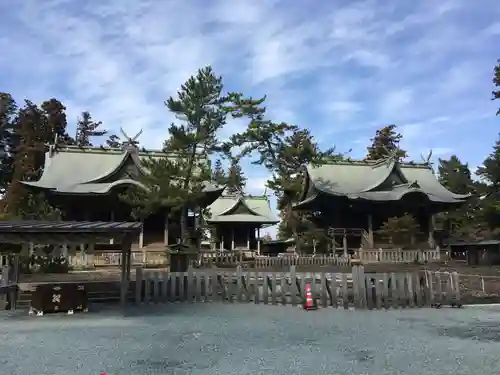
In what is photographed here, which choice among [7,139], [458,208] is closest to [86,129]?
[7,139]

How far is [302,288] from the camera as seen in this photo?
12492mm

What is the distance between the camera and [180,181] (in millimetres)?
20328

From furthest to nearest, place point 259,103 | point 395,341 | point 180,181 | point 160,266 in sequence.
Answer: point 259,103
point 160,266
point 180,181
point 395,341

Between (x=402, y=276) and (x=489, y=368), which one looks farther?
(x=402, y=276)

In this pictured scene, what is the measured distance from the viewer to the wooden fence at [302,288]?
38.9 feet

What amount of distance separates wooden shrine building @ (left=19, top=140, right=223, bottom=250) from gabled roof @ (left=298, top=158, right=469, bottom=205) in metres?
8.45

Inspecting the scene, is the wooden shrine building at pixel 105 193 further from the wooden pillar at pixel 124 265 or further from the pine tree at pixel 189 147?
the wooden pillar at pixel 124 265

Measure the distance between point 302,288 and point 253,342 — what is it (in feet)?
16.7

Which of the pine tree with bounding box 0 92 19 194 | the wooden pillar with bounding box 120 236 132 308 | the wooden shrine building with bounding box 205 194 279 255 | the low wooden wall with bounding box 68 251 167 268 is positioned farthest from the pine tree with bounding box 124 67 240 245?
the pine tree with bounding box 0 92 19 194

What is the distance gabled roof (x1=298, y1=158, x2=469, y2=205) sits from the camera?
91.6 ft

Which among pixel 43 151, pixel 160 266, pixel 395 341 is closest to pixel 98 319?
pixel 395 341

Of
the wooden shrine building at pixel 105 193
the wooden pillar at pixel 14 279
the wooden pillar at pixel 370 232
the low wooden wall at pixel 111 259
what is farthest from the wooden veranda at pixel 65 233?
the wooden pillar at pixel 370 232

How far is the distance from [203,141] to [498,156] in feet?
60.6

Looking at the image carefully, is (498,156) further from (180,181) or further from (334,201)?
(180,181)
